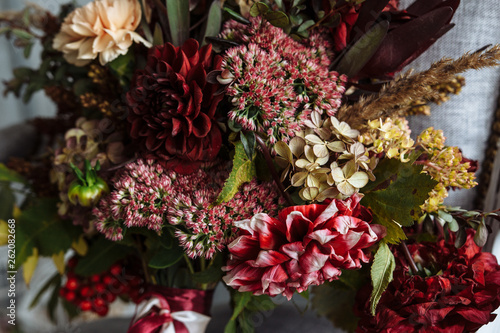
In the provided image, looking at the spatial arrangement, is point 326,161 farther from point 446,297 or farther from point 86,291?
point 86,291

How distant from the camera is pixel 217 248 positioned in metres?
0.41

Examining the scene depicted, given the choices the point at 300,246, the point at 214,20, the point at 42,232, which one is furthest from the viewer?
the point at 42,232

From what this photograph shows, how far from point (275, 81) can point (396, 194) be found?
18 cm

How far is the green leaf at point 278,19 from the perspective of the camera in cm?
43

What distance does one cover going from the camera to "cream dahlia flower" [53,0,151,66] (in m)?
0.50

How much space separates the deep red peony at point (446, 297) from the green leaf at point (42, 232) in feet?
1.59

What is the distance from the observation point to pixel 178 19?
474 millimetres

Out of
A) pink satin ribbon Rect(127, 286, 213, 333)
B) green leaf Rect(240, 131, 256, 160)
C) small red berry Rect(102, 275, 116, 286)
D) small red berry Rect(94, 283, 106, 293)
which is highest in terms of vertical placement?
green leaf Rect(240, 131, 256, 160)

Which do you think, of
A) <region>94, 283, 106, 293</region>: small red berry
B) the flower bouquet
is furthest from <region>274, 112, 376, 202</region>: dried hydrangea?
<region>94, 283, 106, 293</region>: small red berry

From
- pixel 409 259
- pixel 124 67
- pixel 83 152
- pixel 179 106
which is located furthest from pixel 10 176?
pixel 409 259

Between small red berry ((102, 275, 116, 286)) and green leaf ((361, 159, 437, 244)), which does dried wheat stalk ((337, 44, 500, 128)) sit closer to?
green leaf ((361, 159, 437, 244))

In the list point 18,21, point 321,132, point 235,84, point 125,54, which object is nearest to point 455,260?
point 321,132

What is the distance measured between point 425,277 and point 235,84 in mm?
312

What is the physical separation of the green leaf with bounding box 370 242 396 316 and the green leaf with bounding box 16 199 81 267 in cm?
48
